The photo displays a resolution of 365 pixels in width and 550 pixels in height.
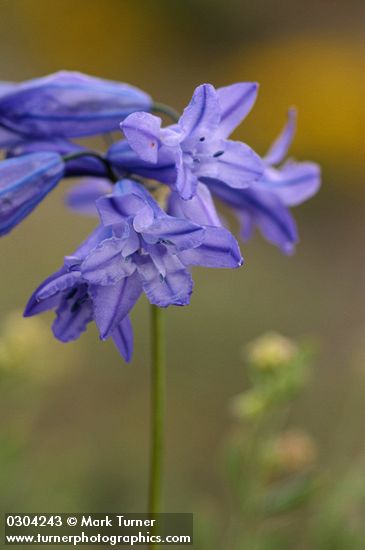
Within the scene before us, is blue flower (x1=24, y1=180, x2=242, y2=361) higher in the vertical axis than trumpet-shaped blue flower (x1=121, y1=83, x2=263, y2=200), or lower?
lower

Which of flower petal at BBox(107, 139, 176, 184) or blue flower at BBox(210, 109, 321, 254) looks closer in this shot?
flower petal at BBox(107, 139, 176, 184)

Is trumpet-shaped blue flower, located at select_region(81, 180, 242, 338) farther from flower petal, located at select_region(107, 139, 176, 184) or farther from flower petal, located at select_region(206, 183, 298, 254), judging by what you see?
flower petal, located at select_region(206, 183, 298, 254)

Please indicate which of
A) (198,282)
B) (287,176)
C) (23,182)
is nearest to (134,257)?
(23,182)

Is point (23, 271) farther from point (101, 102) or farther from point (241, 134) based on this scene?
point (101, 102)

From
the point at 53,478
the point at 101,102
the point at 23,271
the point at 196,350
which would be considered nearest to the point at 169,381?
the point at 196,350

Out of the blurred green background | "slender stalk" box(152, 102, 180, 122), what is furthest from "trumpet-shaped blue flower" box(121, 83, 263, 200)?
the blurred green background

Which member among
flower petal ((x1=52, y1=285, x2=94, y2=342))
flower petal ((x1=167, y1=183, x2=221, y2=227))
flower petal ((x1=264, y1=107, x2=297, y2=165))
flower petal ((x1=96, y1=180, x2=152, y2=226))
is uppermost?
flower petal ((x1=264, y1=107, x2=297, y2=165))
